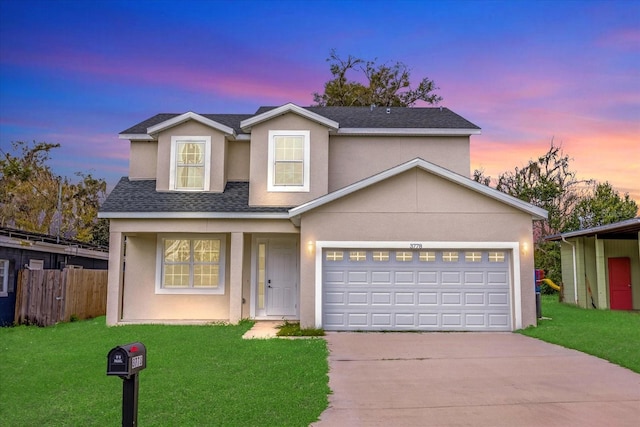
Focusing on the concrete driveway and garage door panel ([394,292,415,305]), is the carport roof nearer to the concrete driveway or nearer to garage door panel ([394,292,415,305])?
the concrete driveway

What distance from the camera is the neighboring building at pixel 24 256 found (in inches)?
615

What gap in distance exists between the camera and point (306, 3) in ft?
53.9

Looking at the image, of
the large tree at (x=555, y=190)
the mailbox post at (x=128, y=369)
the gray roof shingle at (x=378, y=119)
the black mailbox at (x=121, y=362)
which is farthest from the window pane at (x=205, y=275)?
the large tree at (x=555, y=190)

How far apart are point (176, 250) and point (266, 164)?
3944 mm

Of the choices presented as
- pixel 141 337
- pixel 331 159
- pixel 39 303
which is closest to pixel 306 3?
pixel 331 159

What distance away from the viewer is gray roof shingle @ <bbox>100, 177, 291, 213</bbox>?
48.3 ft

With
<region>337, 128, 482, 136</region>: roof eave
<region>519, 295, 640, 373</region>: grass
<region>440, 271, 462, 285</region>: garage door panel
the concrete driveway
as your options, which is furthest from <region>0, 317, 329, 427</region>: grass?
<region>337, 128, 482, 136</region>: roof eave

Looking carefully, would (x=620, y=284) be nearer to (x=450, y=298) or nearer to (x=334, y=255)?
(x=450, y=298)

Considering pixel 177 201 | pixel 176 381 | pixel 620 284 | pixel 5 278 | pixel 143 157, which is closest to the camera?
pixel 176 381

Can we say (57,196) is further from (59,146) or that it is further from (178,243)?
(178,243)

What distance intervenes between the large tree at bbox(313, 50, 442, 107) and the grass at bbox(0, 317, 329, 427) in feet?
71.7

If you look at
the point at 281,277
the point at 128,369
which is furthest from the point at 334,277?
the point at 128,369

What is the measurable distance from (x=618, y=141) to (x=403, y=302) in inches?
632

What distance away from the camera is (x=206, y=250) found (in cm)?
1612
